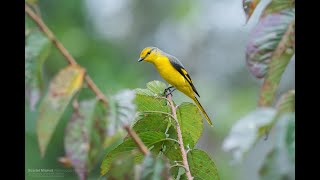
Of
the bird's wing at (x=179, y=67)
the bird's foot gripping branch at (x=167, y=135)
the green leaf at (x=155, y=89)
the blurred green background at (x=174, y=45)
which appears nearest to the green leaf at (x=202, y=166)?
the bird's foot gripping branch at (x=167, y=135)

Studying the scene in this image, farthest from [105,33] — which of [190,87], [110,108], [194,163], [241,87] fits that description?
[110,108]

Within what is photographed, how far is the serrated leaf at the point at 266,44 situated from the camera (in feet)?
1.35

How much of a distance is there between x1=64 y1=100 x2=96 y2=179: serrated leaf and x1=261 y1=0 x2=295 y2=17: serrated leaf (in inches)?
6.3

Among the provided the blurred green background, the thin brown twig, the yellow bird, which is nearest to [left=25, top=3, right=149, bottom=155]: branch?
the thin brown twig

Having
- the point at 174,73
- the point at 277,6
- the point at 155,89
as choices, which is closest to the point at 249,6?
the point at 277,6

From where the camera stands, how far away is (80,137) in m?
0.37

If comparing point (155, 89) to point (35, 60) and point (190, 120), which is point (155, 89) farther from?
point (35, 60)

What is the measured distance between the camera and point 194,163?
0.66 metres

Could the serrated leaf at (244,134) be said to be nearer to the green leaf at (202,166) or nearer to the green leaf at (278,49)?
the green leaf at (278,49)

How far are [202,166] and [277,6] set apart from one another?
275 mm

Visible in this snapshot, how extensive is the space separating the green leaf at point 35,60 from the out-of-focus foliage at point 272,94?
0.48ft

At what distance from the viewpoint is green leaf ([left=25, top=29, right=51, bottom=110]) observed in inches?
15.4
